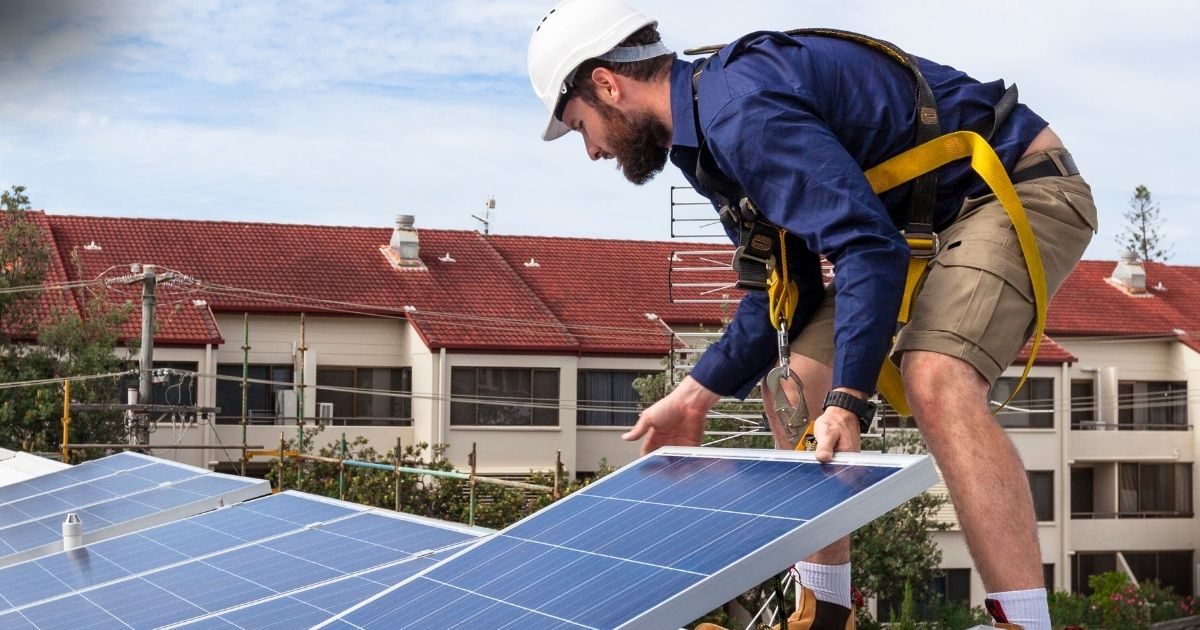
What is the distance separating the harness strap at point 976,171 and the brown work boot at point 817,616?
23.2 inches

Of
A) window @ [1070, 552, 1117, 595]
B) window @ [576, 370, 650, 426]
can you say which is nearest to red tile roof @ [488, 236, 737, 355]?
window @ [576, 370, 650, 426]

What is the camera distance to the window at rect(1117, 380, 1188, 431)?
46594 mm

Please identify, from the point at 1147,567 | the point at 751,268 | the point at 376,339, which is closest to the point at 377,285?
the point at 376,339

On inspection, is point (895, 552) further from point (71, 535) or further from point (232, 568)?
point (232, 568)

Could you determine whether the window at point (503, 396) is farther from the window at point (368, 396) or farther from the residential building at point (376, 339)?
the window at point (368, 396)

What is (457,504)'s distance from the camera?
27.8 metres

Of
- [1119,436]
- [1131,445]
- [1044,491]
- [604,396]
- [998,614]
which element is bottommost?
[1044,491]

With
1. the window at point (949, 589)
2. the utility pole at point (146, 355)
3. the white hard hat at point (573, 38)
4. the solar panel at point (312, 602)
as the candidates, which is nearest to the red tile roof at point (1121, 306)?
the window at point (949, 589)

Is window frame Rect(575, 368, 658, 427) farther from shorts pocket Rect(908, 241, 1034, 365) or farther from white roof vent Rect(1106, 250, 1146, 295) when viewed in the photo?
shorts pocket Rect(908, 241, 1034, 365)

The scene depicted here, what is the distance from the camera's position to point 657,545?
2.98 metres

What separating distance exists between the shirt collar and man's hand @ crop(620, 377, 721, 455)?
0.95 metres

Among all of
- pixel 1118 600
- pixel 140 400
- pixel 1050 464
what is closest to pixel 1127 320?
pixel 1050 464

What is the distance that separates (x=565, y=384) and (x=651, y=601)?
118ft

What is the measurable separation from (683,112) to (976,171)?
2.59 ft
